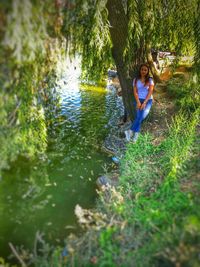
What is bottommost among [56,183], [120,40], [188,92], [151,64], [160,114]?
[56,183]

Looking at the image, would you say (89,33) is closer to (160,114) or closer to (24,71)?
(24,71)

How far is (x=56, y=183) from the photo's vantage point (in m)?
5.67

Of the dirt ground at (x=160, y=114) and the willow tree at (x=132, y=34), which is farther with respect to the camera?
the dirt ground at (x=160, y=114)

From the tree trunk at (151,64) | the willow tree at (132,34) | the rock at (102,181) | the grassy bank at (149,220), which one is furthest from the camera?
the tree trunk at (151,64)

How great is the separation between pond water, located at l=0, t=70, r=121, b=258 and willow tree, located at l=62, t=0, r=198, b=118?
1.08 meters

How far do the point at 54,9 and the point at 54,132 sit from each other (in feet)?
14.9

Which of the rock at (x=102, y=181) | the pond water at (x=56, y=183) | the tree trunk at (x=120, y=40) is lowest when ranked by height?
the pond water at (x=56, y=183)

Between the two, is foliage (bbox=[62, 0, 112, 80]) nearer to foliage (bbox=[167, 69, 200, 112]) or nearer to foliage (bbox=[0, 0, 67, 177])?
foliage (bbox=[0, 0, 67, 177])

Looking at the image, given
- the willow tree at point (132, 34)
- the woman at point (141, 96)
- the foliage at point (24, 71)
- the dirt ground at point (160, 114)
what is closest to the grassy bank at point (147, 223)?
the woman at point (141, 96)

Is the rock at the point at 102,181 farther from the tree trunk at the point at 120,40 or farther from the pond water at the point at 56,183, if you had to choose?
the tree trunk at the point at 120,40

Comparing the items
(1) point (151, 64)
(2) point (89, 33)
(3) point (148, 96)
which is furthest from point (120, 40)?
(1) point (151, 64)

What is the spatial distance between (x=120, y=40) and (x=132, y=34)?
0.27 metres

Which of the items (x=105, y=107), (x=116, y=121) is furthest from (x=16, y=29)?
(x=105, y=107)

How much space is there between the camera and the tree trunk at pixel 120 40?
6445mm
